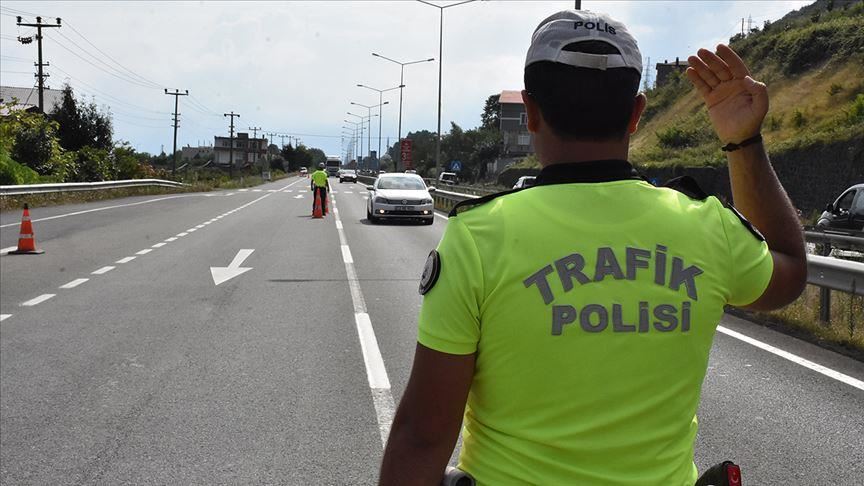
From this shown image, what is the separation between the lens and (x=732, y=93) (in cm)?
210

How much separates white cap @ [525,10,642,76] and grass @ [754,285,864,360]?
7228 mm

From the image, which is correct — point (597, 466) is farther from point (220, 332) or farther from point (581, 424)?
point (220, 332)

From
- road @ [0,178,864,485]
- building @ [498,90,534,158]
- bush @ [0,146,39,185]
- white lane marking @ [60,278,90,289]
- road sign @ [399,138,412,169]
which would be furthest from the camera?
building @ [498,90,534,158]

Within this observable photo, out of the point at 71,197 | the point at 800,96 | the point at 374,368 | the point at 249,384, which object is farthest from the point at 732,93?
the point at 800,96

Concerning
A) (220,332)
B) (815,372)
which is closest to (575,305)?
(815,372)

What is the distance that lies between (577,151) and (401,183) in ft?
89.9

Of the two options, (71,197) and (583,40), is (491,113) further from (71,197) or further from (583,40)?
(583,40)

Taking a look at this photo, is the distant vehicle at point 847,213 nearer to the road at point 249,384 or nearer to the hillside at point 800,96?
the road at point 249,384

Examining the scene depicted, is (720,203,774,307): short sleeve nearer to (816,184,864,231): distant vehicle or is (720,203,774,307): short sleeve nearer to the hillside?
(816,184,864,231): distant vehicle

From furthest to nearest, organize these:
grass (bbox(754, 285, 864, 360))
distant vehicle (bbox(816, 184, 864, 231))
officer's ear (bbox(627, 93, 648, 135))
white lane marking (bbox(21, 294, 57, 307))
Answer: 1. distant vehicle (bbox(816, 184, 864, 231))
2. white lane marking (bbox(21, 294, 57, 307))
3. grass (bbox(754, 285, 864, 360))
4. officer's ear (bbox(627, 93, 648, 135))

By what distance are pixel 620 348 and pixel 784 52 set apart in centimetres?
5615

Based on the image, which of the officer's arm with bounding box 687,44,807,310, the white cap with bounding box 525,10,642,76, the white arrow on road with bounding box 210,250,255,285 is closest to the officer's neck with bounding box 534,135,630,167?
the white cap with bounding box 525,10,642,76

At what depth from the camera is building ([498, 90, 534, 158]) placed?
11838cm

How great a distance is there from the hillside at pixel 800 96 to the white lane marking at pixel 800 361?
23.7m
